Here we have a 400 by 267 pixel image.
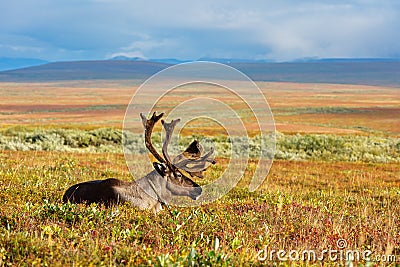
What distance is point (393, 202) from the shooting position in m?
13.1

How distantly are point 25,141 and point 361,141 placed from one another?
90.4ft

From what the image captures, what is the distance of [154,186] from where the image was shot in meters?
9.88

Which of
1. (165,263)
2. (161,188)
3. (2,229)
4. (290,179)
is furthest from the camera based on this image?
(290,179)

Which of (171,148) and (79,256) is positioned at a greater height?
(79,256)

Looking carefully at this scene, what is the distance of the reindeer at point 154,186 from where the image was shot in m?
9.63

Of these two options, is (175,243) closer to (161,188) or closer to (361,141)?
(161,188)

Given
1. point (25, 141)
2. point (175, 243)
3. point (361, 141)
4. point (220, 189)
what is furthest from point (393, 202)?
point (361, 141)

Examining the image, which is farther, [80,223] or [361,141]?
[361,141]
